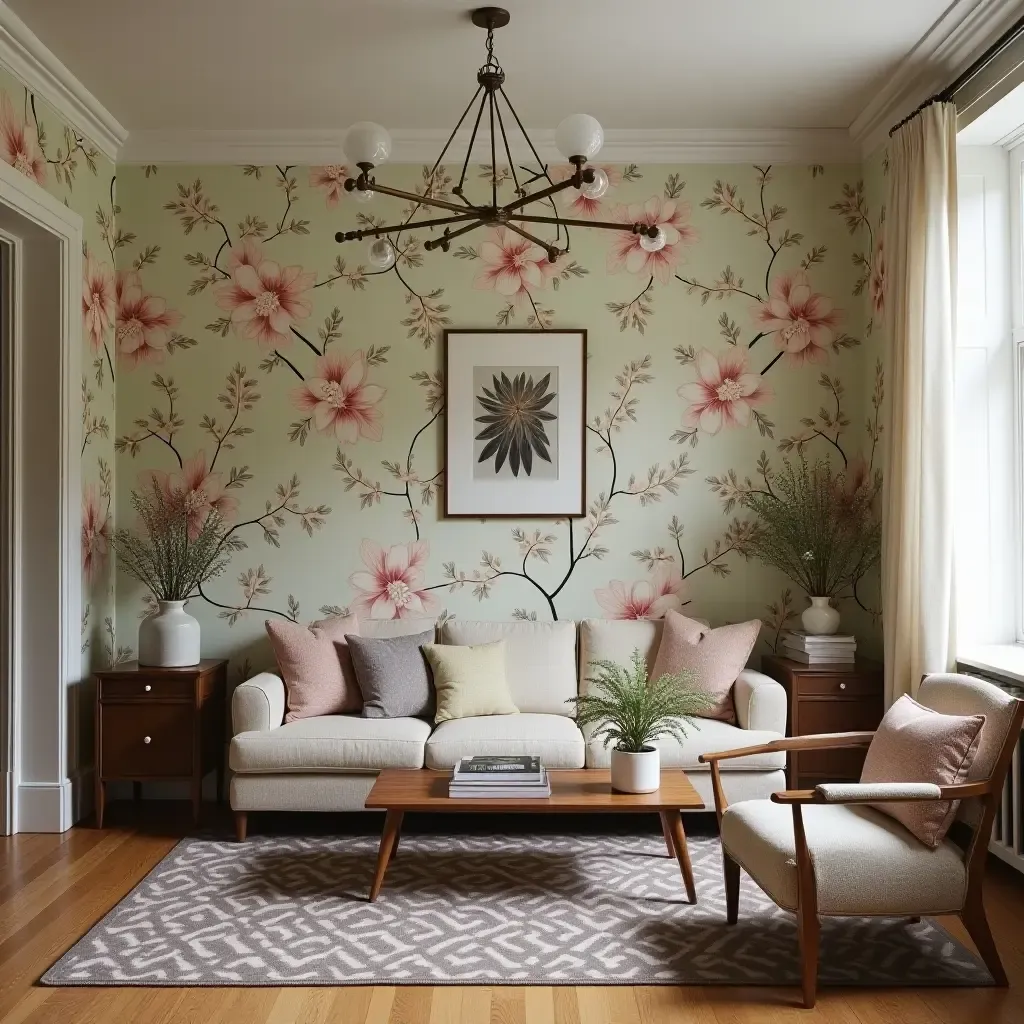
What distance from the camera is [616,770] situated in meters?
3.52

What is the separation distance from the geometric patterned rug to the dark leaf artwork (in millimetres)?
1816

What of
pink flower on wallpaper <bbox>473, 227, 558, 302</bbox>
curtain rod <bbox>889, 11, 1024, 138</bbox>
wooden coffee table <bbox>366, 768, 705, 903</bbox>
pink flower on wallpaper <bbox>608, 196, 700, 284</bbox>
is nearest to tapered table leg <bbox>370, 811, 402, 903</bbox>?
wooden coffee table <bbox>366, 768, 705, 903</bbox>

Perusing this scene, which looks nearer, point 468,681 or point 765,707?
point 765,707

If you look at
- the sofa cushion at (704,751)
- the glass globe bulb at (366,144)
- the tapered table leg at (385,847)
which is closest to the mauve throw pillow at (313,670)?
the tapered table leg at (385,847)

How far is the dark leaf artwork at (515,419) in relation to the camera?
490 centimetres

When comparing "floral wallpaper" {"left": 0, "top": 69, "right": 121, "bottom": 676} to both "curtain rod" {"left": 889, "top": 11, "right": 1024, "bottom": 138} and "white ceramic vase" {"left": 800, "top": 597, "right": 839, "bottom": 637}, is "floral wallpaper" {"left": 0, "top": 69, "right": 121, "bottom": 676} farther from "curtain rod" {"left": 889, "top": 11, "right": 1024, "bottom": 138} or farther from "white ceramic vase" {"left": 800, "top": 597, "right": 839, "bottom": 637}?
"curtain rod" {"left": 889, "top": 11, "right": 1024, "bottom": 138}

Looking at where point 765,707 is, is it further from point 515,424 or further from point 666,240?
point 666,240

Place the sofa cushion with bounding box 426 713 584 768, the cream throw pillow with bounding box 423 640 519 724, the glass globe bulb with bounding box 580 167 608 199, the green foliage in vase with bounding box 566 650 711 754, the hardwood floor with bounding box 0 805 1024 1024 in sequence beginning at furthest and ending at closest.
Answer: the cream throw pillow with bounding box 423 640 519 724 → the sofa cushion with bounding box 426 713 584 768 → the green foliage in vase with bounding box 566 650 711 754 → the glass globe bulb with bounding box 580 167 608 199 → the hardwood floor with bounding box 0 805 1024 1024

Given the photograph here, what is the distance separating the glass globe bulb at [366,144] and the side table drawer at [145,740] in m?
2.52

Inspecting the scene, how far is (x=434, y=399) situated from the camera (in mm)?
4918

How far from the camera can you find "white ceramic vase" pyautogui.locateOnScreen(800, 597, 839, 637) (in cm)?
454

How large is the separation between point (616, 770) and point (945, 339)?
201cm

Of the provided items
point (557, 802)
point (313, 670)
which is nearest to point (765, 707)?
point (557, 802)

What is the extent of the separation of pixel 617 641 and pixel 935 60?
2.68m
